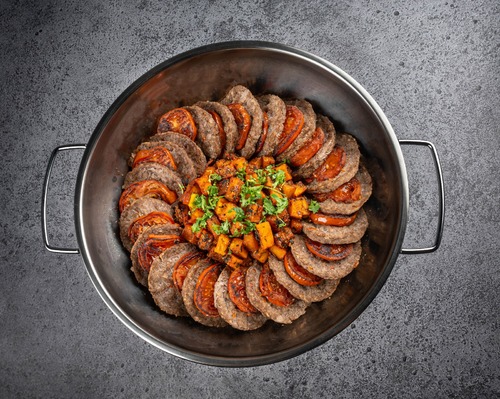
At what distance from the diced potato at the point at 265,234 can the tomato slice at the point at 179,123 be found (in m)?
0.84

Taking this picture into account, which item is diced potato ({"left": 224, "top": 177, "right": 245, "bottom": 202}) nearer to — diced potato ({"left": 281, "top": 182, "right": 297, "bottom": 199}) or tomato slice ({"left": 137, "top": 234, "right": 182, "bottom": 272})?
diced potato ({"left": 281, "top": 182, "right": 297, "bottom": 199})

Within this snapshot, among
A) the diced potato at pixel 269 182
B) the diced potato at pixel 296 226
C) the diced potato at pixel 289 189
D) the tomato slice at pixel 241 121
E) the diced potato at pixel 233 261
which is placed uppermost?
the tomato slice at pixel 241 121

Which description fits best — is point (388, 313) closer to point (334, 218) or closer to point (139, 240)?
point (334, 218)

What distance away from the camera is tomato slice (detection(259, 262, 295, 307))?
337cm

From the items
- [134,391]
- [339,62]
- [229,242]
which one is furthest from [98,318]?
[339,62]

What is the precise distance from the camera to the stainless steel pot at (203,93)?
334 centimetres

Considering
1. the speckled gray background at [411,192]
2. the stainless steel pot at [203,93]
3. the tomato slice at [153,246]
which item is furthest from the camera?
the speckled gray background at [411,192]

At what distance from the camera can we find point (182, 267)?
135 inches

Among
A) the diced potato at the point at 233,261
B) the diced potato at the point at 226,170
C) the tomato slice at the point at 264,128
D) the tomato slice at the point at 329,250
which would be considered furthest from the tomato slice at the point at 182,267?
the tomato slice at the point at 264,128

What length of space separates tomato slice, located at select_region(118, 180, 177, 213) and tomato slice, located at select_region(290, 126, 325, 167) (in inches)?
37.1

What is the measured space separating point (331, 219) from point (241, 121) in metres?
0.96

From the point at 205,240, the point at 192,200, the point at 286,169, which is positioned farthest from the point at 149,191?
the point at 286,169

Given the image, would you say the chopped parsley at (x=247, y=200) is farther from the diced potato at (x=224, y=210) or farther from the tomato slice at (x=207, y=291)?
→ the tomato slice at (x=207, y=291)

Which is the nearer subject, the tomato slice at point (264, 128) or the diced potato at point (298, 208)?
the diced potato at point (298, 208)
